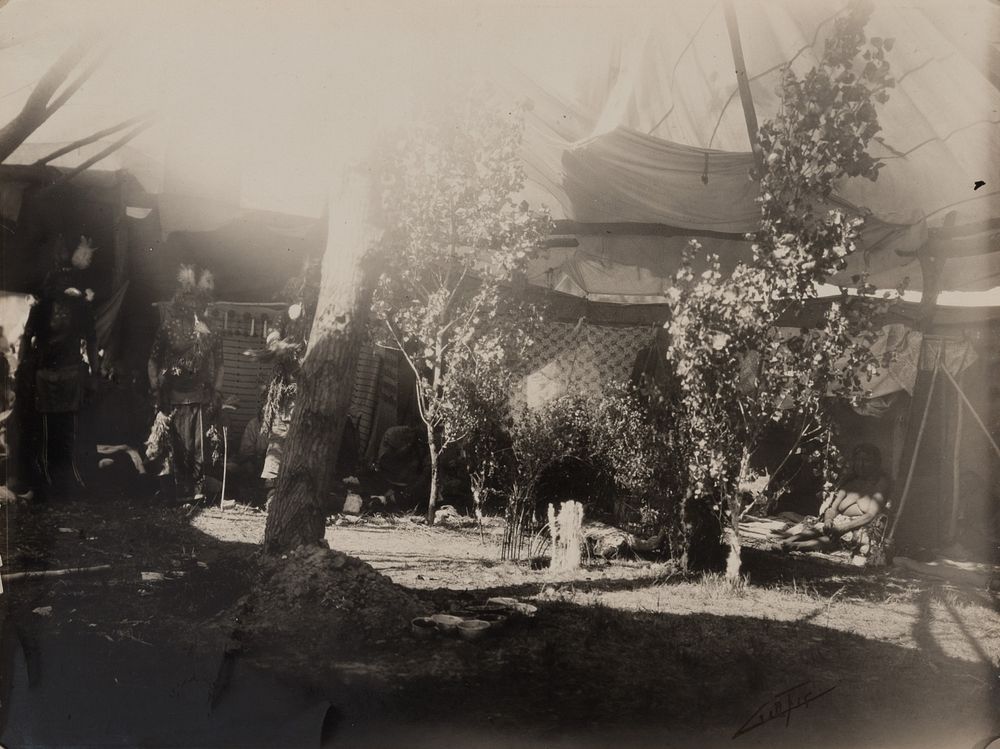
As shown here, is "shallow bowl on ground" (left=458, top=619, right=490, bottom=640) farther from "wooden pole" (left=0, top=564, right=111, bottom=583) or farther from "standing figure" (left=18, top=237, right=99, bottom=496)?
"standing figure" (left=18, top=237, right=99, bottom=496)

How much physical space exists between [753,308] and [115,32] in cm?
271

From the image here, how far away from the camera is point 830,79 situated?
285 centimetres

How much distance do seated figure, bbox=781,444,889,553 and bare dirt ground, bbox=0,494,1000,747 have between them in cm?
36

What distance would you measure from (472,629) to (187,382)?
144 centimetres

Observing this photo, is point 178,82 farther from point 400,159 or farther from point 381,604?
point 381,604

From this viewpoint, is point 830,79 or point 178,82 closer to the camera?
point 178,82

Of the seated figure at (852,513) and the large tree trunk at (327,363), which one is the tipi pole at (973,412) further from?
the large tree trunk at (327,363)

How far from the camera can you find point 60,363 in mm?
2592

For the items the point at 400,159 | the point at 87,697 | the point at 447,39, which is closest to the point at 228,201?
the point at 400,159

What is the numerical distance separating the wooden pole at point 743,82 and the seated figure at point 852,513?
1420mm

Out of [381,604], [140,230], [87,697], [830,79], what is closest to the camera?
[87,697]

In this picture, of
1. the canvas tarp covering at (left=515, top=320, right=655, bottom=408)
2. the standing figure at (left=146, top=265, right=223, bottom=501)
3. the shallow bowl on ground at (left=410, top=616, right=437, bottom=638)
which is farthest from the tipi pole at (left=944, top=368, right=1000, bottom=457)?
the standing figure at (left=146, top=265, right=223, bottom=501)
